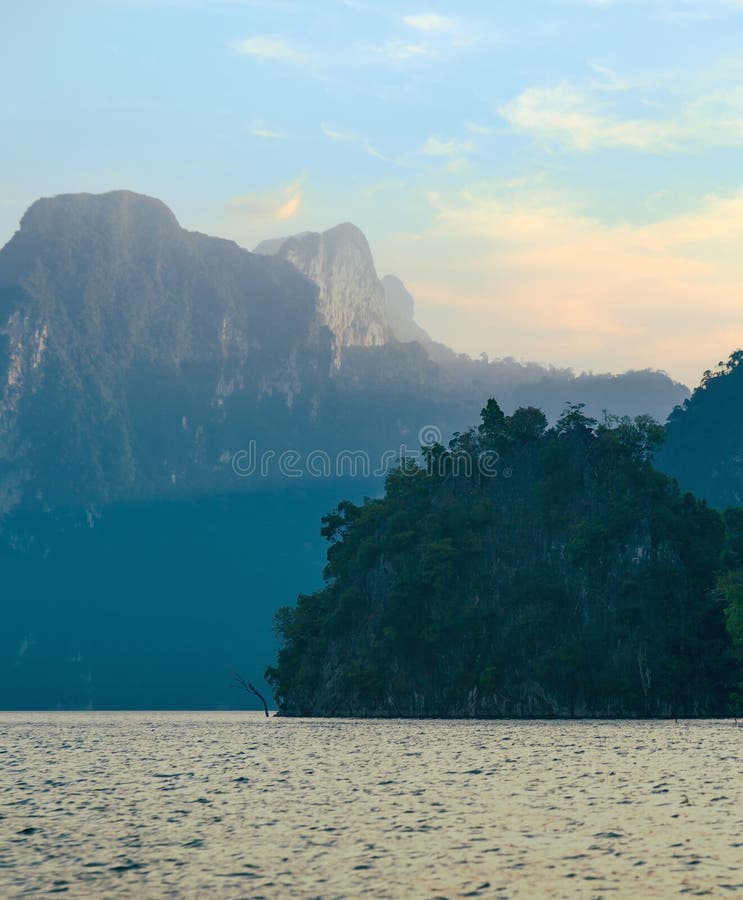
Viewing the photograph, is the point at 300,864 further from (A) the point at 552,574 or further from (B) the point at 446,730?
(A) the point at 552,574

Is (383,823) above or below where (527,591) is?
below

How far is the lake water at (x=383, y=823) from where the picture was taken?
26.5m

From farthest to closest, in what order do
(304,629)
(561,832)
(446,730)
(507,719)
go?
(304,629)
(507,719)
(446,730)
(561,832)

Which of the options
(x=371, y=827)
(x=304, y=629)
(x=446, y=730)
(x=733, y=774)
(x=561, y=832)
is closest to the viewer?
(x=561, y=832)

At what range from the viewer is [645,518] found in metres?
133

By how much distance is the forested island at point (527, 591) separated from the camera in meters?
124

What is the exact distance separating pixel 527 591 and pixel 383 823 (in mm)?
99475

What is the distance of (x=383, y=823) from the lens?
36.9 meters

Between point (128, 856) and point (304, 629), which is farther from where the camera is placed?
point (304, 629)

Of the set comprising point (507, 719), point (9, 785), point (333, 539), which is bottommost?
point (507, 719)

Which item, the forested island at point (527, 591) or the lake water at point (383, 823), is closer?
the lake water at point (383, 823)

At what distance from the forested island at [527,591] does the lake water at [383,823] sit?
170 feet

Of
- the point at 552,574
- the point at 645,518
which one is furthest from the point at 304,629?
the point at 645,518

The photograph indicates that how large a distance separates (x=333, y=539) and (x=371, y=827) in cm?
12318
